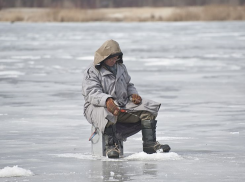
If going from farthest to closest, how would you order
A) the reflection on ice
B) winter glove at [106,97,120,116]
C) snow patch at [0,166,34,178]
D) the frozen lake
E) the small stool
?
the small stool
the reflection on ice
winter glove at [106,97,120,116]
the frozen lake
snow patch at [0,166,34,178]

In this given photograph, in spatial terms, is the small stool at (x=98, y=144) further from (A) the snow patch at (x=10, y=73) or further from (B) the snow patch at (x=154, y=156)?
(A) the snow patch at (x=10, y=73)

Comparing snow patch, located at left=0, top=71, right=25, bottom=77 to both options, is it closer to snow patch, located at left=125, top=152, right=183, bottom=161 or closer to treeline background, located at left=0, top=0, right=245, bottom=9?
snow patch, located at left=125, top=152, right=183, bottom=161

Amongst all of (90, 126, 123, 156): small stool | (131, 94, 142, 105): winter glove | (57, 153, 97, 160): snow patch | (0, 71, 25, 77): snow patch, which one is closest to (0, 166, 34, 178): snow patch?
(57, 153, 97, 160): snow patch

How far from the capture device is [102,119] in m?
6.93

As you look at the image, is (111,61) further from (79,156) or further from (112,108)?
(79,156)

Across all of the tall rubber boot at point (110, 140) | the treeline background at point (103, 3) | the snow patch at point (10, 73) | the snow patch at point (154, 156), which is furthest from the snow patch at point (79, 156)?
the treeline background at point (103, 3)

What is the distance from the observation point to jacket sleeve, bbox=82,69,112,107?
6.84 m

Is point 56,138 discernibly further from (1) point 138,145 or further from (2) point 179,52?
(2) point 179,52

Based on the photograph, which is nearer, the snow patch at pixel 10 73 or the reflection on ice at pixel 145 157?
the reflection on ice at pixel 145 157

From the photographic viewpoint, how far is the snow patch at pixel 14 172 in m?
6.10

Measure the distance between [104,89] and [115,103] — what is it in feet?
0.50

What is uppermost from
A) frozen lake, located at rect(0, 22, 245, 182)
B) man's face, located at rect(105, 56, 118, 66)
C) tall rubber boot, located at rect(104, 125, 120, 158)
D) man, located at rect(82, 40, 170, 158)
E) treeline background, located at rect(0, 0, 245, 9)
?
man's face, located at rect(105, 56, 118, 66)

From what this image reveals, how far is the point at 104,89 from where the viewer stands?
7043mm

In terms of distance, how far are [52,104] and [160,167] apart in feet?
16.8
